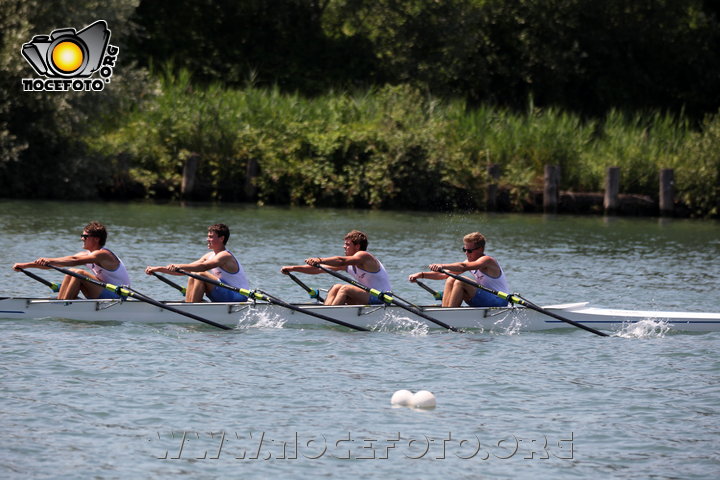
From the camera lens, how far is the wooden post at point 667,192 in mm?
36469

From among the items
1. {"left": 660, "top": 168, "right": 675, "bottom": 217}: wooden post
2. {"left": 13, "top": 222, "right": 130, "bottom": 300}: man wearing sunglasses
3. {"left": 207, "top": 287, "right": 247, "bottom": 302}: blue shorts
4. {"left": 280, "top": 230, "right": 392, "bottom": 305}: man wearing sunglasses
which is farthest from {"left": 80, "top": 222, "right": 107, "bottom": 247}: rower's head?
{"left": 660, "top": 168, "right": 675, "bottom": 217}: wooden post

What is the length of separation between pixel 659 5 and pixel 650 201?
14.5 m

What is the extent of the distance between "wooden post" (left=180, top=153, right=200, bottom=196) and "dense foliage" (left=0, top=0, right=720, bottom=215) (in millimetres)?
197

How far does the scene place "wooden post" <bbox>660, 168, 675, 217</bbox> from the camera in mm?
36469

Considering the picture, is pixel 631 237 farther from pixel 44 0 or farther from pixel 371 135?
pixel 44 0

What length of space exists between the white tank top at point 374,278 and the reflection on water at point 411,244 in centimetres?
371

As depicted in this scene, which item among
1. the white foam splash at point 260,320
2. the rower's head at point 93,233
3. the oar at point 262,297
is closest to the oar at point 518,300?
the oar at point 262,297

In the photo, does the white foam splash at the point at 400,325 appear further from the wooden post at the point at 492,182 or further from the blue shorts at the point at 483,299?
the wooden post at the point at 492,182

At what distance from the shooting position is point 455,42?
1828 inches

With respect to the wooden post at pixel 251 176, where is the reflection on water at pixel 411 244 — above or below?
below

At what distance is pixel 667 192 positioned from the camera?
120 ft

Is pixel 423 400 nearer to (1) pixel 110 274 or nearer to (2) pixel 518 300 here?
(2) pixel 518 300

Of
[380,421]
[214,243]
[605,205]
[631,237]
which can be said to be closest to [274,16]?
[605,205]

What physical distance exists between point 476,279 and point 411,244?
1127 cm
